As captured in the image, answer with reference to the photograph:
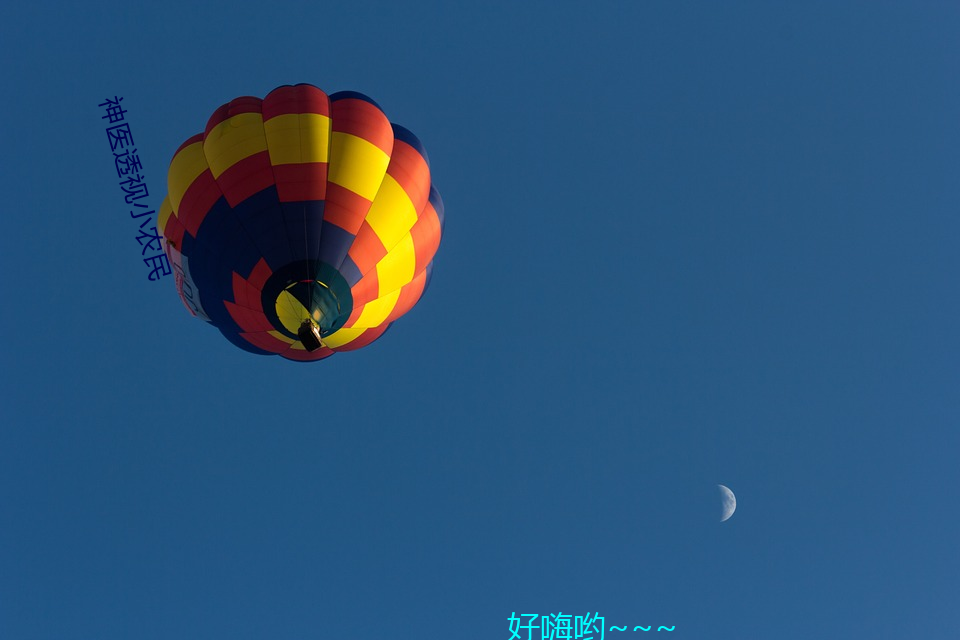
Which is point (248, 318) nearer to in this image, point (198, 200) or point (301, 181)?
point (198, 200)

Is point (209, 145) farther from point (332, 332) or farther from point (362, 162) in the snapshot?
point (332, 332)

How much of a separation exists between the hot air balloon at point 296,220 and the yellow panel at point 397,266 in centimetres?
2

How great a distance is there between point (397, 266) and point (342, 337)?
1446 mm

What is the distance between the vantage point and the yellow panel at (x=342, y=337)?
12134 millimetres

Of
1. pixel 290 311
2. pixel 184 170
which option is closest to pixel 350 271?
pixel 290 311

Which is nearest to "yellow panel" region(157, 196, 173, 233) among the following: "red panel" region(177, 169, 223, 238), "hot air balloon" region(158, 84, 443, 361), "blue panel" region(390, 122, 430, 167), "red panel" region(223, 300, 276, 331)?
"hot air balloon" region(158, 84, 443, 361)

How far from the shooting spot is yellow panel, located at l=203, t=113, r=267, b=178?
1153 centimetres

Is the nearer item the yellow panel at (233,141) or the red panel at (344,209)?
the red panel at (344,209)

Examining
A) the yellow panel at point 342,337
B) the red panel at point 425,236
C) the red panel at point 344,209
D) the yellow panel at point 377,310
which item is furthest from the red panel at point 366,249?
the yellow panel at point 342,337

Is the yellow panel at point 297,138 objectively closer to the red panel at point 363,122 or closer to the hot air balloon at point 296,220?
the hot air balloon at point 296,220

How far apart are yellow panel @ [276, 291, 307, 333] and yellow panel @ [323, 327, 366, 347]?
882 millimetres

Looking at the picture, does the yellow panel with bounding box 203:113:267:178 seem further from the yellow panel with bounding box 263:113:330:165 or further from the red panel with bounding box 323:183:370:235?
the red panel with bounding box 323:183:370:235

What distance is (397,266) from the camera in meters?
12.2

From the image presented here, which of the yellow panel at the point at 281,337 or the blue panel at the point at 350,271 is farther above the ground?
Result: the blue panel at the point at 350,271
